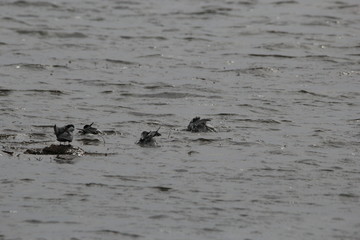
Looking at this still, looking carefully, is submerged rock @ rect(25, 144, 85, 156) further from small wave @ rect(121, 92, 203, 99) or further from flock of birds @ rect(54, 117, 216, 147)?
small wave @ rect(121, 92, 203, 99)

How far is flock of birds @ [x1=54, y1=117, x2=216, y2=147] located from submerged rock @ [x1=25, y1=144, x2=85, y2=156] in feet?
0.28

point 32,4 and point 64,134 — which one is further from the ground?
point 32,4

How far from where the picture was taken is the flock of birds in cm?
1279

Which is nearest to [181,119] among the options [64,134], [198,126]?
[198,126]

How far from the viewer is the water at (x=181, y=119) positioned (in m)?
10.4

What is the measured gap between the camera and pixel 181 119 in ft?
49.7

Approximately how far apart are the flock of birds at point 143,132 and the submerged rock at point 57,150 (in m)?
0.09

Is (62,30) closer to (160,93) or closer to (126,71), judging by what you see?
(126,71)

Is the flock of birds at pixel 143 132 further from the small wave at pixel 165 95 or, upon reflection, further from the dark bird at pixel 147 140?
the small wave at pixel 165 95

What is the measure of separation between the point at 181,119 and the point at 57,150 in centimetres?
283

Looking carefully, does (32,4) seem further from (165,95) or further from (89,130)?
(89,130)

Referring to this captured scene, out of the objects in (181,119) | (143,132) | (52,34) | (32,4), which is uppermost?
(32,4)

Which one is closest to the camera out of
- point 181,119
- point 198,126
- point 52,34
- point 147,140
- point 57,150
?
point 57,150

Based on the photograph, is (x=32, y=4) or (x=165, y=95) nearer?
(x=165, y=95)
